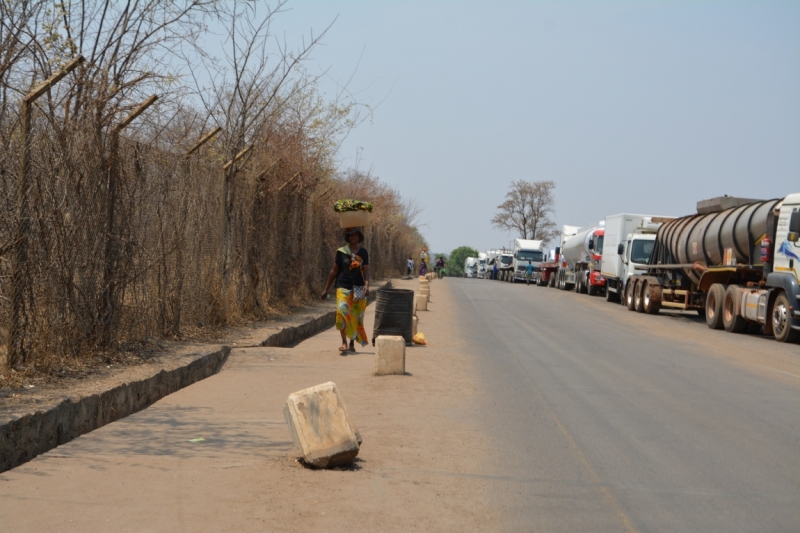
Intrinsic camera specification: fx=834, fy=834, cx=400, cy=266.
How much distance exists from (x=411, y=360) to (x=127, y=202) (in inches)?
177

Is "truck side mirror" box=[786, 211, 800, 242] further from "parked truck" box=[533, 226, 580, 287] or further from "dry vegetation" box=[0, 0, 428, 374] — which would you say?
"parked truck" box=[533, 226, 580, 287]

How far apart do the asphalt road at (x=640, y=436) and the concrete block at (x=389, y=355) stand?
3.67 ft

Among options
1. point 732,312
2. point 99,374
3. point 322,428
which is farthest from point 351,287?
point 732,312

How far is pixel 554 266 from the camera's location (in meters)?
51.1

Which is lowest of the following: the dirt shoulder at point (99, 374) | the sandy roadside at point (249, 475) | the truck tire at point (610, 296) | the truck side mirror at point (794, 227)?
the sandy roadside at point (249, 475)

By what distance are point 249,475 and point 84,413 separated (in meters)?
1.97

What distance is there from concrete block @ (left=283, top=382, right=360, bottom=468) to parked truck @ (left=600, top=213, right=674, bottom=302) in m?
25.7

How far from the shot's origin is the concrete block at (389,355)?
989 centimetres

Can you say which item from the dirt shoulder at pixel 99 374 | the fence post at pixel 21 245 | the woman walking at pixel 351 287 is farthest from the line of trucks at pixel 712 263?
the fence post at pixel 21 245

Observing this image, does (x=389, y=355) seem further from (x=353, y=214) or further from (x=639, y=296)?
(x=639, y=296)

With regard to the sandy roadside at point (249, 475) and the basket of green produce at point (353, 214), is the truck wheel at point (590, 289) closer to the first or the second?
the basket of green produce at point (353, 214)

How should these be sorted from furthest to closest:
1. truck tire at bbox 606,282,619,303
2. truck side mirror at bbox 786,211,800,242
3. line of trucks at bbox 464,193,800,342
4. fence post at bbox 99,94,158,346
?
truck tire at bbox 606,282,619,303 → line of trucks at bbox 464,193,800,342 → truck side mirror at bbox 786,211,800,242 → fence post at bbox 99,94,158,346

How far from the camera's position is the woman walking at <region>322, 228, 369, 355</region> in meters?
12.0

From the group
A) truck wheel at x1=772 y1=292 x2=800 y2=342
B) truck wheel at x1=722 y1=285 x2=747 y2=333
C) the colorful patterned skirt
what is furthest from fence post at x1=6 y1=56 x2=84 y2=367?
truck wheel at x1=722 y1=285 x2=747 y2=333
